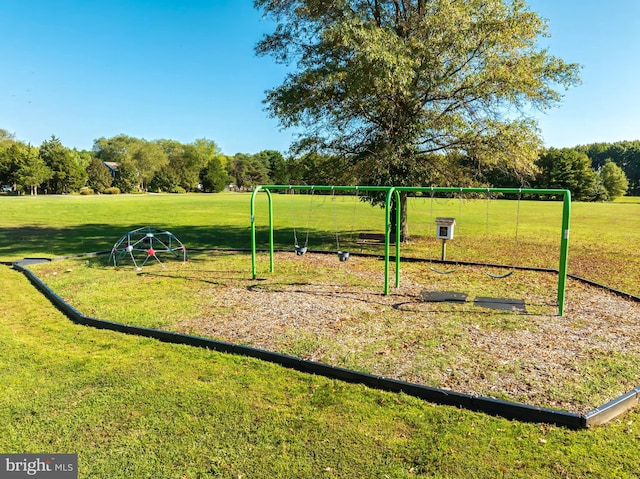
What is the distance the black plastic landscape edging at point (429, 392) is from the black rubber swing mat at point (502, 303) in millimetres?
3123

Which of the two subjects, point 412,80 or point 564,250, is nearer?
point 564,250

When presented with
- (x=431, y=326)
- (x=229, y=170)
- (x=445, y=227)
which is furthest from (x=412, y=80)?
(x=229, y=170)

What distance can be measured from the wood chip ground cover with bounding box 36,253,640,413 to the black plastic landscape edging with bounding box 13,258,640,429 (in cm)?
16

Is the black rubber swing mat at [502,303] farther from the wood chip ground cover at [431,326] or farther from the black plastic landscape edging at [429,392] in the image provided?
the black plastic landscape edging at [429,392]

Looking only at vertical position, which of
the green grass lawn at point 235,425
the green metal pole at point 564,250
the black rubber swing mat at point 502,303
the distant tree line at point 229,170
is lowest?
the green grass lawn at point 235,425

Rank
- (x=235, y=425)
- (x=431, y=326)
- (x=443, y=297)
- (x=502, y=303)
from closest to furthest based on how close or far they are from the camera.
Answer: (x=235, y=425) < (x=431, y=326) < (x=502, y=303) < (x=443, y=297)

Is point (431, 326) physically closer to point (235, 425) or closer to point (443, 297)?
point (443, 297)

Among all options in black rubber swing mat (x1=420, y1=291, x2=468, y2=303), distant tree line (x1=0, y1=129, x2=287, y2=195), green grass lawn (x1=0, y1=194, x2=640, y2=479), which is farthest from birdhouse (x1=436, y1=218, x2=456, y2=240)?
distant tree line (x1=0, y1=129, x2=287, y2=195)

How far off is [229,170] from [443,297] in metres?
109

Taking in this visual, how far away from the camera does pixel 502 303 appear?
763cm

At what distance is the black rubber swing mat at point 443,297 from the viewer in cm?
795

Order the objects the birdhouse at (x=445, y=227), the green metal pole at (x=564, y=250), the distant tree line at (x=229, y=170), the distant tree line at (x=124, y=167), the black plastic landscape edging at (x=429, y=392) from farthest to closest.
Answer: the distant tree line at (x=124, y=167), the distant tree line at (x=229, y=170), the birdhouse at (x=445, y=227), the green metal pole at (x=564, y=250), the black plastic landscape edging at (x=429, y=392)

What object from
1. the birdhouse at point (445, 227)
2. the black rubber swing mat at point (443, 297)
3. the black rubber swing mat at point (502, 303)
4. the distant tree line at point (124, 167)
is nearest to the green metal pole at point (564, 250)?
the black rubber swing mat at point (502, 303)

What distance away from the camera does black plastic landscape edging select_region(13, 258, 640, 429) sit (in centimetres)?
392
